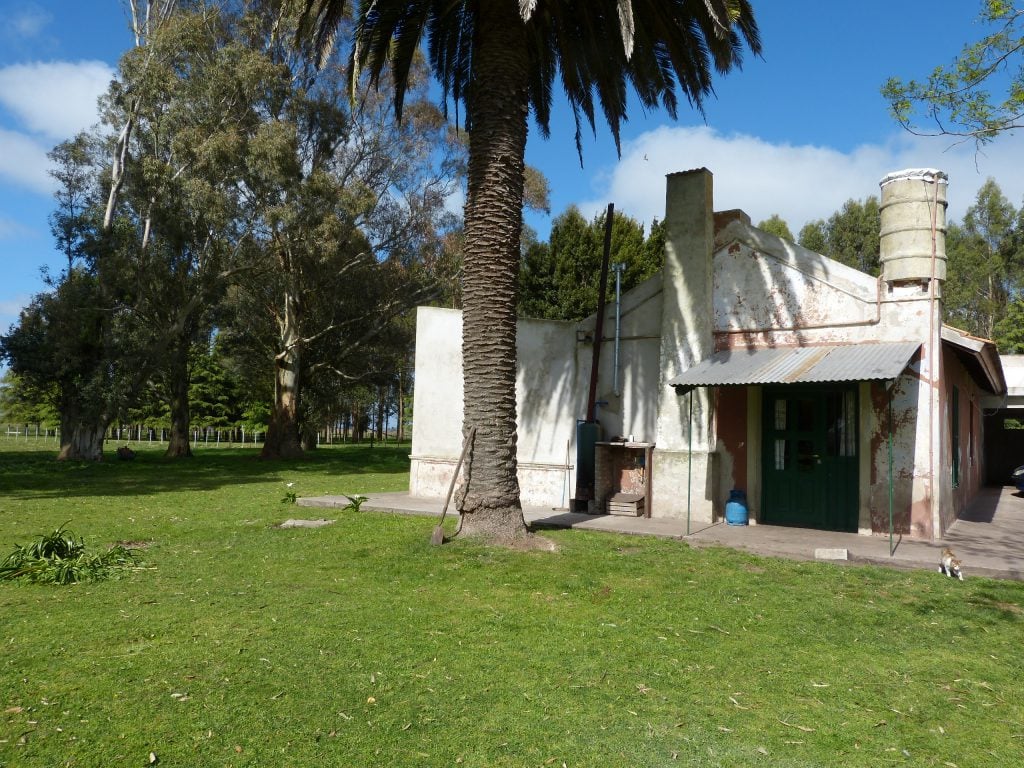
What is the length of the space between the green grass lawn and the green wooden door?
304 centimetres

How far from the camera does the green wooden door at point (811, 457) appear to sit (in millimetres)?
11555

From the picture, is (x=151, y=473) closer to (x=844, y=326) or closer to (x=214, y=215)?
(x=214, y=215)

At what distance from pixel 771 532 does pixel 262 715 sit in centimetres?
899

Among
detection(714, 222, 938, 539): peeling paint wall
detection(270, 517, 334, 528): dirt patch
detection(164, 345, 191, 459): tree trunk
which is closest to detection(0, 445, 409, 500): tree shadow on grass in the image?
detection(164, 345, 191, 459): tree trunk

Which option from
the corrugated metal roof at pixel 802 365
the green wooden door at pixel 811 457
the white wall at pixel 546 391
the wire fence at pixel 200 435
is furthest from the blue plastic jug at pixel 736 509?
the wire fence at pixel 200 435

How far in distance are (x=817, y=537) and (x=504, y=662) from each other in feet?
24.0

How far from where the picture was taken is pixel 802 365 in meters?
10.8

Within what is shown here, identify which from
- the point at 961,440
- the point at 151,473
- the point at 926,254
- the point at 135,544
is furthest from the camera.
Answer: the point at 151,473

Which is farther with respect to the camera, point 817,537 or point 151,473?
point 151,473

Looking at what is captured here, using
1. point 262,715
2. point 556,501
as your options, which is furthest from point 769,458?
point 262,715

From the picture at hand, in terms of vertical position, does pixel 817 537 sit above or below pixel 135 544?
above

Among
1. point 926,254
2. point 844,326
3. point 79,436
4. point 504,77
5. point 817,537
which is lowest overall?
point 817,537

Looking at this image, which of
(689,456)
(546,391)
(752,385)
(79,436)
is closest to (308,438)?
(79,436)

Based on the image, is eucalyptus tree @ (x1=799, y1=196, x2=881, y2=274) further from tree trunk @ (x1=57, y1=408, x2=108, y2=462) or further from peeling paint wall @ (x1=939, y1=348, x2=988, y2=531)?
Answer: tree trunk @ (x1=57, y1=408, x2=108, y2=462)
